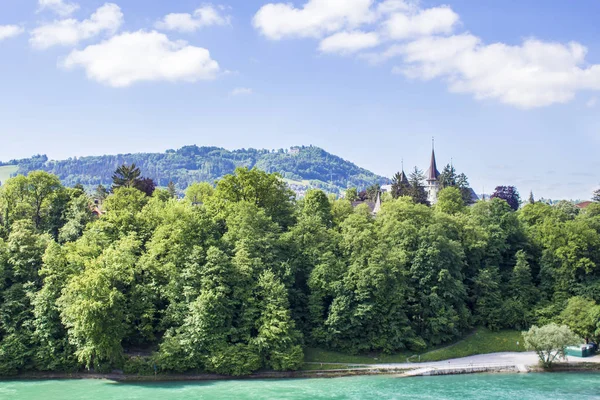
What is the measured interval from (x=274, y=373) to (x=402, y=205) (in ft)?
76.6

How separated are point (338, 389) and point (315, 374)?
409cm

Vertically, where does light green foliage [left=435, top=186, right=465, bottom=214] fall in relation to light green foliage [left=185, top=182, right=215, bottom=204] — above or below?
below

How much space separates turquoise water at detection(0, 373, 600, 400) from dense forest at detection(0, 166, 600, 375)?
2.24 meters

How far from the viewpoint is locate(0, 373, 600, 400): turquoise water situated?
39938mm

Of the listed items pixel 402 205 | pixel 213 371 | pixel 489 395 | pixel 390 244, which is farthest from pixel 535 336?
pixel 213 371

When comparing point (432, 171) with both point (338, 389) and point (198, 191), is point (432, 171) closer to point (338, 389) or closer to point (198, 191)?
point (198, 191)

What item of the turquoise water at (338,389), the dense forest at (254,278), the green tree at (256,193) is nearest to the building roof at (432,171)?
the dense forest at (254,278)

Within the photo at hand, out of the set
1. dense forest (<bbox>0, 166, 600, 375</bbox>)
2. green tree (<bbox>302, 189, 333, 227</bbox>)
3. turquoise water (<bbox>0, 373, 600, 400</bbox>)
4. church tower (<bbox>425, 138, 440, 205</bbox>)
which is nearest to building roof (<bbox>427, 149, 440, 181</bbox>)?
church tower (<bbox>425, 138, 440, 205</bbox>)

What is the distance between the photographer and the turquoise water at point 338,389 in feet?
131

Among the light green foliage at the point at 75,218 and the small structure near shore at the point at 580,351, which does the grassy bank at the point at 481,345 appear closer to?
the small structure near shore at the point at 580,351

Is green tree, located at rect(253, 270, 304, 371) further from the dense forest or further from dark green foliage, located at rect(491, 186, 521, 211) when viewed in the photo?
dark green foliage, located at rect(491, 186, 521, 211)

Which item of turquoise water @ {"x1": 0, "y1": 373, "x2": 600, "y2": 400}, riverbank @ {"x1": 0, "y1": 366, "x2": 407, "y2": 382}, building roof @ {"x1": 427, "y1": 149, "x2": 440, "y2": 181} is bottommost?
turquoise water @ {"x1": 0, "y1": 373, "x2": 600, "y2": 400}

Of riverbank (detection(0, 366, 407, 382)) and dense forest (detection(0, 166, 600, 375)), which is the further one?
dense forest (detection(0, 166, 600, 375))

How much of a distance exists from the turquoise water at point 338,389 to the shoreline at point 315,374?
867mm
